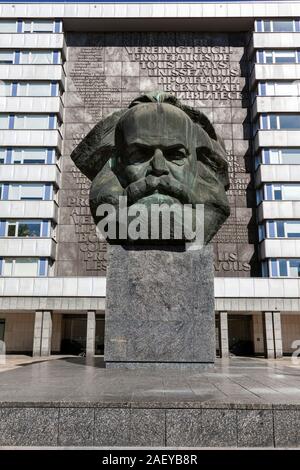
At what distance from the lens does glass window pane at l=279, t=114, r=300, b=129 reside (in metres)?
36.9

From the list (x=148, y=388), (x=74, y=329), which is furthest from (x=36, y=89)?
(x=148, y=388)

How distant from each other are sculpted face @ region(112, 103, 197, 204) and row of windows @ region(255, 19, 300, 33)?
114 feet

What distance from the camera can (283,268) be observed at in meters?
33.7

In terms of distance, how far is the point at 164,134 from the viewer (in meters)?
8.91

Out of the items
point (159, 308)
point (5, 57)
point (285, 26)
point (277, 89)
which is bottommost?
point (159, 308)

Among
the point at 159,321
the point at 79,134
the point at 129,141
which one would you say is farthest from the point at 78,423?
the point at 79,134

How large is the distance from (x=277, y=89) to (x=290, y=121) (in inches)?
119

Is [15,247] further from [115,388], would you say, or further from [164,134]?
[115,388]

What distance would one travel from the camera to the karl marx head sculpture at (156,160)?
884 centimetres

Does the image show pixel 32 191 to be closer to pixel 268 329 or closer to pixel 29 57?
pixel 29 57

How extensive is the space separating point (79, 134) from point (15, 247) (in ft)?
37.6

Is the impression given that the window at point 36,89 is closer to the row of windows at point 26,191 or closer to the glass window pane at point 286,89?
the row of windows at point 26,191

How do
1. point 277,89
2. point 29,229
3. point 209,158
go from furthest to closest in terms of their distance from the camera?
point 277,89, point 29,229, point 209,158

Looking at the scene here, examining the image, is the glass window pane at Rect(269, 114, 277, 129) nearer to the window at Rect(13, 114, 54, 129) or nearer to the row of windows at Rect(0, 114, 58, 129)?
the row of windows at Rect(0, 114, 58, 129)
